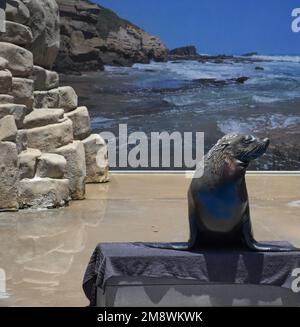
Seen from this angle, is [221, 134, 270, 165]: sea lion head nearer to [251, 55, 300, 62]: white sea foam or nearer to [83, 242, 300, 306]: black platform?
[83, 242, 300, 306]: black platform

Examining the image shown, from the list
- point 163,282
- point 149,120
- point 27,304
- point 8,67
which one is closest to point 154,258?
point 163,282

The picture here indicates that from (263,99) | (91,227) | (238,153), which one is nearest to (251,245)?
(238,153)

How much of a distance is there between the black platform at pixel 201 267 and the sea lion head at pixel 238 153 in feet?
1.46

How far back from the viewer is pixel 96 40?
11.2 metres

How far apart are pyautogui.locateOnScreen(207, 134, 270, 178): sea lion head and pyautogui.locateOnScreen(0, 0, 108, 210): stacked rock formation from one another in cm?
350

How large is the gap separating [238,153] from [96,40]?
766 centimetres

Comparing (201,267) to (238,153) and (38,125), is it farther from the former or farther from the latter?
(38,125)

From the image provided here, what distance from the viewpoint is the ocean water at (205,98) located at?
1096 cm

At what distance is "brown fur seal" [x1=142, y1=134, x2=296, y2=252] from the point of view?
3.82 metres

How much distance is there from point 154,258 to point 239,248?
50 cm

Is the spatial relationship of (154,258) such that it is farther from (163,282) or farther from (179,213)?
(179,213)

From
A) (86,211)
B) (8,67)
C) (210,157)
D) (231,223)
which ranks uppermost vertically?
(8,67)

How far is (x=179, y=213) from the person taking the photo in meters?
7.20
